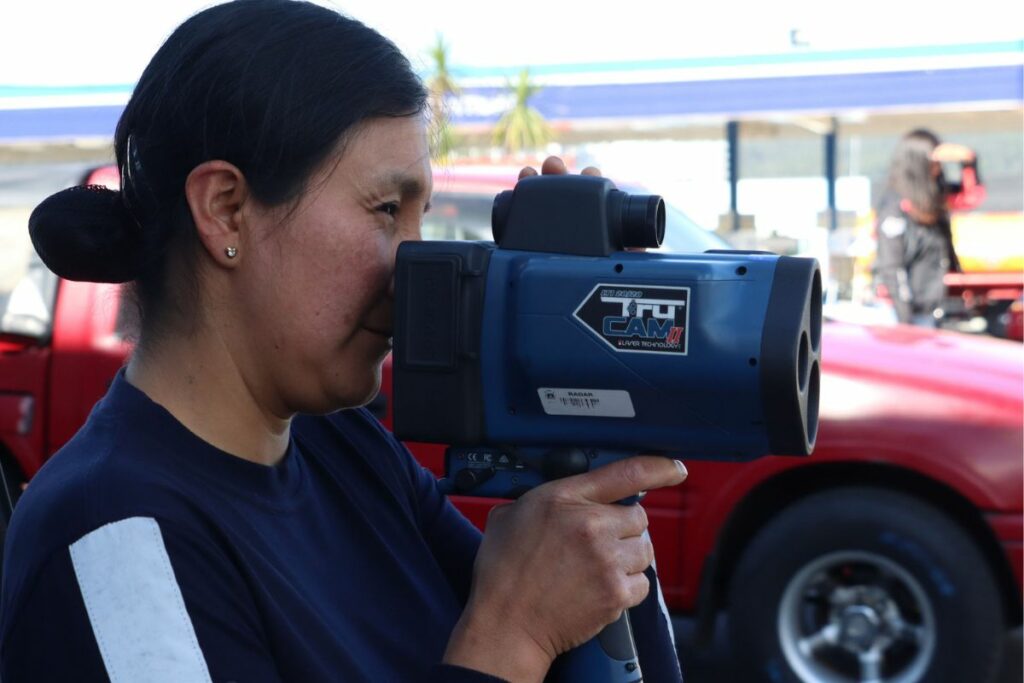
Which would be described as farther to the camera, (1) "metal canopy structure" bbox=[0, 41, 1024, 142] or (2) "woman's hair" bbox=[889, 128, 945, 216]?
(1) "metal canopy structure" bbox=[0, 41, 1024, 142]

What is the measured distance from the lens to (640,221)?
4.94ft

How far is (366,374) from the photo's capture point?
60.3 inches

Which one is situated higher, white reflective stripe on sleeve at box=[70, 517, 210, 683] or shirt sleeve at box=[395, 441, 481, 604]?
white reflective stripe on sleeve at box=[70, 517, 210, 683]

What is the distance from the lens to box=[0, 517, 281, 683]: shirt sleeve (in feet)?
3.96

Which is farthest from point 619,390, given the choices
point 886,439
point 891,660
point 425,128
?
point 891,660

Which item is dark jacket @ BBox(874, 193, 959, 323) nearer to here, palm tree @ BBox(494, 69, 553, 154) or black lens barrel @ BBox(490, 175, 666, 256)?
black lens barrel @ BBox(490, 175, 666, 256)

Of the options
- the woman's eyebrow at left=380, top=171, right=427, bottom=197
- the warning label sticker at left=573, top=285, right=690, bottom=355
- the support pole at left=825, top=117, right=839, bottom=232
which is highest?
the woman's eyebrow at left=380, top=171, right=427, bottom=197

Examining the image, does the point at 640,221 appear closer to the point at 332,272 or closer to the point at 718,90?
the point at 332,272

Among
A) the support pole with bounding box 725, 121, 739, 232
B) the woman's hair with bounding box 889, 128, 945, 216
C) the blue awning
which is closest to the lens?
the woman's hair with bounding box 889, 128, 945, 216

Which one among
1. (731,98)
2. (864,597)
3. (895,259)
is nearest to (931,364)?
(864,597)

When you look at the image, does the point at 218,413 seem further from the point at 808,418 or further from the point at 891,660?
the point at 891,660

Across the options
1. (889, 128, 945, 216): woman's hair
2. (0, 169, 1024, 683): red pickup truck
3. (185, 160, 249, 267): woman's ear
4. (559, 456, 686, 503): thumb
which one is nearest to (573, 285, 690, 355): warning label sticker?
(559, 456, 686, 503): thumb

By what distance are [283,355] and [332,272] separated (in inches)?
4.3

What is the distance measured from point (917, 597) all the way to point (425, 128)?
9.72 feet
